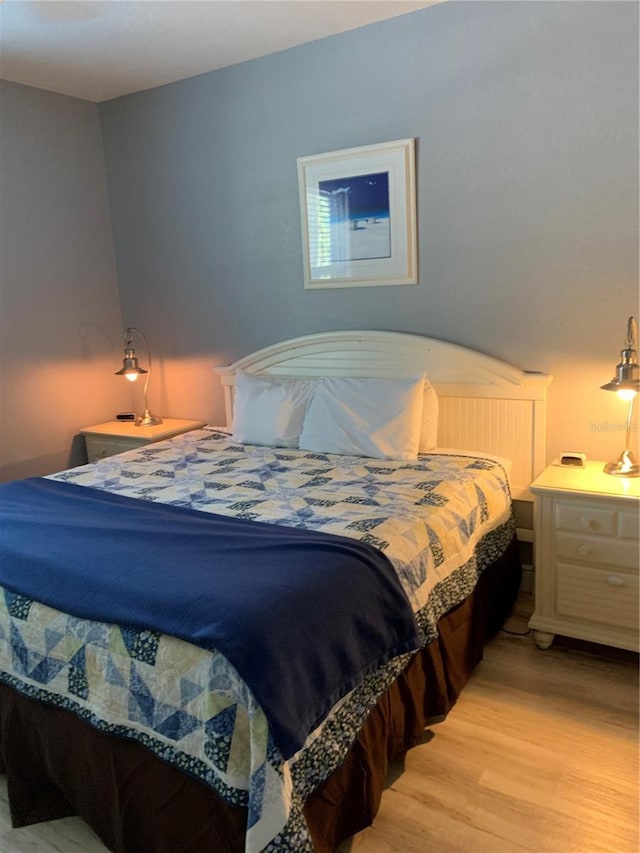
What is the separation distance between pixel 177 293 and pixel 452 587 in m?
2.48

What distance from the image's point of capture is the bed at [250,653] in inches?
53.9

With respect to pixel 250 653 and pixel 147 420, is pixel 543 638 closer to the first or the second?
pixel 250 653

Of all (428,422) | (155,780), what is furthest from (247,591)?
(428,422)

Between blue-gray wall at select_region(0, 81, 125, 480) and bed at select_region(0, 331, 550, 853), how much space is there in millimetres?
1161

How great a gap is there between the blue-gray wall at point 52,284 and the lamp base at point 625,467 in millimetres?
2917

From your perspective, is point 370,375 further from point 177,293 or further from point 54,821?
point 54,821

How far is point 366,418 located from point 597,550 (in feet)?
3.46

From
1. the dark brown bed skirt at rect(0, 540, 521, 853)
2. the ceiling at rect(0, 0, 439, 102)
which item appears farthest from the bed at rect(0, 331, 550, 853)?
the ceiling at rect(0, 0, 439, 102)

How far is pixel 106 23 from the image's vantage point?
2705mm

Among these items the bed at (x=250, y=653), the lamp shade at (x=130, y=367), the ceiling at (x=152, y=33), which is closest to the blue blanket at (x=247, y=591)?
the bed at (x=250, y=653)

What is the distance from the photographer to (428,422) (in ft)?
9.21

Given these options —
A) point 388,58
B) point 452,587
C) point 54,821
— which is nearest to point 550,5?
point 388,58

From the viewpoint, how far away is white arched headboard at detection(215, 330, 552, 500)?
2713mm

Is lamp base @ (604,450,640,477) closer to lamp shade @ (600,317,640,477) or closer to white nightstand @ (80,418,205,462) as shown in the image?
lamp shade @ (600,317,640,477)
